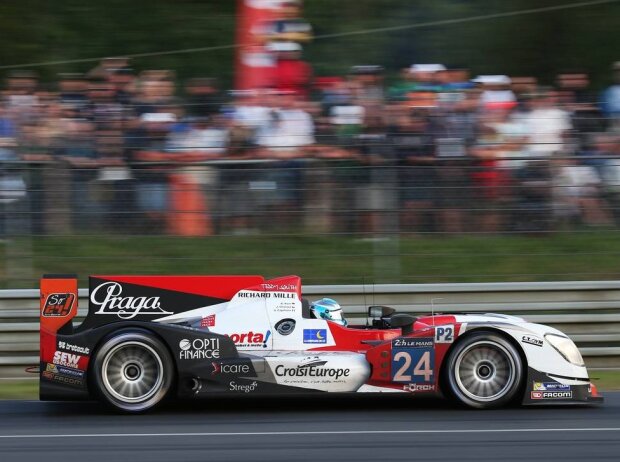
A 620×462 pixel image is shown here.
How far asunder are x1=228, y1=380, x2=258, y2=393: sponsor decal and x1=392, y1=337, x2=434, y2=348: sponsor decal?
1.04m

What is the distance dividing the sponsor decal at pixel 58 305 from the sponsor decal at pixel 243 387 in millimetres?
1353

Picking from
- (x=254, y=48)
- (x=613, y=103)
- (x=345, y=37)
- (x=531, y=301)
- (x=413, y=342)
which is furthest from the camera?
(x=345, y=37)

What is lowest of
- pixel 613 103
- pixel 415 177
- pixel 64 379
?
pixel 64 379

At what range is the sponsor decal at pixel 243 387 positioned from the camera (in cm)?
762

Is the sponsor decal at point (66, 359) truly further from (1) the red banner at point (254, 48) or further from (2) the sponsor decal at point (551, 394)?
(1) the red banner at point (254, 48)

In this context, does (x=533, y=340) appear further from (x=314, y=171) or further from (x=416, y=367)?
(x=314, y=171)

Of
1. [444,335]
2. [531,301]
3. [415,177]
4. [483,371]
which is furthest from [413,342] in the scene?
[531,301]

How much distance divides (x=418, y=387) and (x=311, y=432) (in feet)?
3.62

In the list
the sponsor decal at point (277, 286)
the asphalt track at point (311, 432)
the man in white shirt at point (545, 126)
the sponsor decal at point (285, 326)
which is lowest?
the asphalt track at point (311, 432)

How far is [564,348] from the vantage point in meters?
7.76

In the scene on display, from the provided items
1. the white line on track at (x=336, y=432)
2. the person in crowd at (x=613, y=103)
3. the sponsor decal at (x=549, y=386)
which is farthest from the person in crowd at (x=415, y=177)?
the white line on track at (x=336, y=432)

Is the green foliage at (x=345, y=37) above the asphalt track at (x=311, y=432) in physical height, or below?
above

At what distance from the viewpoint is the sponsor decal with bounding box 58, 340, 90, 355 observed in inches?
304

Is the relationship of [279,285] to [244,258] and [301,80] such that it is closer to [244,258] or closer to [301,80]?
[244,258]
